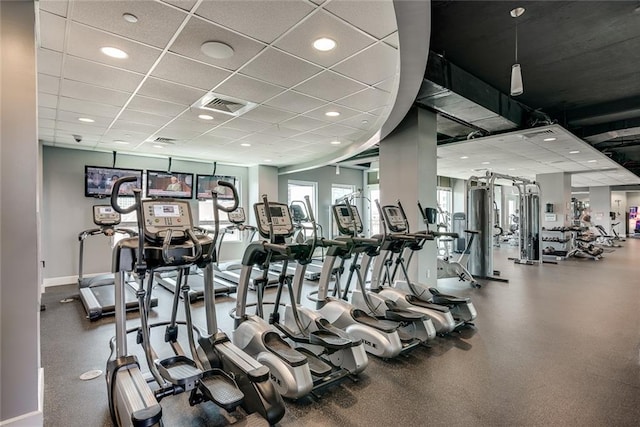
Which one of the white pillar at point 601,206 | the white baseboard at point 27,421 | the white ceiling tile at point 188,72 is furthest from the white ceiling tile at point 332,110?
the white pillar at point 601,206

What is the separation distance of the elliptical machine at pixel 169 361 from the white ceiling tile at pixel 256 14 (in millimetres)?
1331

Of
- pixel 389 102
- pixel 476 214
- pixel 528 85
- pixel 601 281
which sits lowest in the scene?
pixel 601 281

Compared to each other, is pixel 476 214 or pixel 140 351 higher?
pixel 476 214

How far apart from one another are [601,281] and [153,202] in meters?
8.72

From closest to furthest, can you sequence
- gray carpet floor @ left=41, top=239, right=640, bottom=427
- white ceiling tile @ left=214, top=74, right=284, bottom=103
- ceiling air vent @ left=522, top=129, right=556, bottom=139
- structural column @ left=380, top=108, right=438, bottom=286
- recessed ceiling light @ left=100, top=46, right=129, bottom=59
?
gray carpet floor @ left=41, top=239, right=640, bottom=427, recessed ceiling light @ left=100, top=46, right=129, bottom=59, white ceiling tile @ left=214, top=74, right=284, bottom=103, structural column @ left=380, top=108, right=438, bottom=286, ceiling air vent @ left=522, top=129, right=556, bottom=139

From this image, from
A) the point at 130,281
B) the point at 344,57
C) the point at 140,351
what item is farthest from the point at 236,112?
the point at 130,281

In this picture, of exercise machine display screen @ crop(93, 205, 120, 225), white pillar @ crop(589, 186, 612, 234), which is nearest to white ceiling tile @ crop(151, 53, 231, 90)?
exercise machine display screen @ crop(93, 205, 120, 225)

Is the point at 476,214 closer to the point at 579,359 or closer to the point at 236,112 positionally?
the point at 579,359

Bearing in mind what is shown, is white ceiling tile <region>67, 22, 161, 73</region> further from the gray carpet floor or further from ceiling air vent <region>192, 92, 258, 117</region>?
the gray carpet floor

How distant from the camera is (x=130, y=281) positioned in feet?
21.0

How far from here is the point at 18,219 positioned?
6.73 feet

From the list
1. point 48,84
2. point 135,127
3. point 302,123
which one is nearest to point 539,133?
point 302,123

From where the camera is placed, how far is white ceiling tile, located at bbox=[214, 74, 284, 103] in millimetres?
3508

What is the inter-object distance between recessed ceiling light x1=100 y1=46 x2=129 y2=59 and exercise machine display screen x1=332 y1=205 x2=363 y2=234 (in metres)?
2.64
